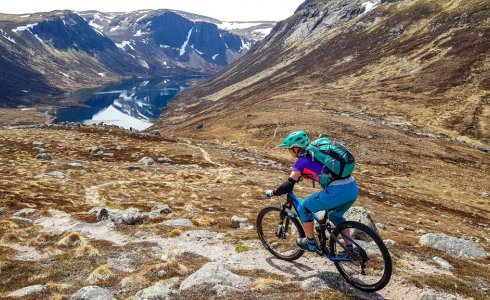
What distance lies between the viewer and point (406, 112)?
90125 millimetres

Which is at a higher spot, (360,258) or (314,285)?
(360,258)

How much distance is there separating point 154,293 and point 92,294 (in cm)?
148

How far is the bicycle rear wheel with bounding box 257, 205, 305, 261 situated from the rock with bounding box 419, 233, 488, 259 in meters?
5.70

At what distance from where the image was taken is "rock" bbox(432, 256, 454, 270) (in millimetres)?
11656

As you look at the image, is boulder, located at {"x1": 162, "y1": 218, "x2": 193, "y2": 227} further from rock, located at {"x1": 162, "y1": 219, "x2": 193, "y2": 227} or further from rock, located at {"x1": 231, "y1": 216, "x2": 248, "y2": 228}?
rock, located at {"x1": 231, "y1": 216, "x2": 248, "y2": 228}

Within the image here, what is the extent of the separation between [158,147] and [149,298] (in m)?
42.0

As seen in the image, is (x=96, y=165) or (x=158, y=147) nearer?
(x=96, y=165)

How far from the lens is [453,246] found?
1429 cm

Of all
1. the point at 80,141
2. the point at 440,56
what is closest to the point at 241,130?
the point at 80,141

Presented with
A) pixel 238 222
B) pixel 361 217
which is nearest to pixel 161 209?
pixel 238 222

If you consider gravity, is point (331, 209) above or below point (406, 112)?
above

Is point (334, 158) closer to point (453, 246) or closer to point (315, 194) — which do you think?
point (315, 194)

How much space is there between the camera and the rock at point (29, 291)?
955 centimetres

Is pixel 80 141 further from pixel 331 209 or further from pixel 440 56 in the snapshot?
pixel 440 56
